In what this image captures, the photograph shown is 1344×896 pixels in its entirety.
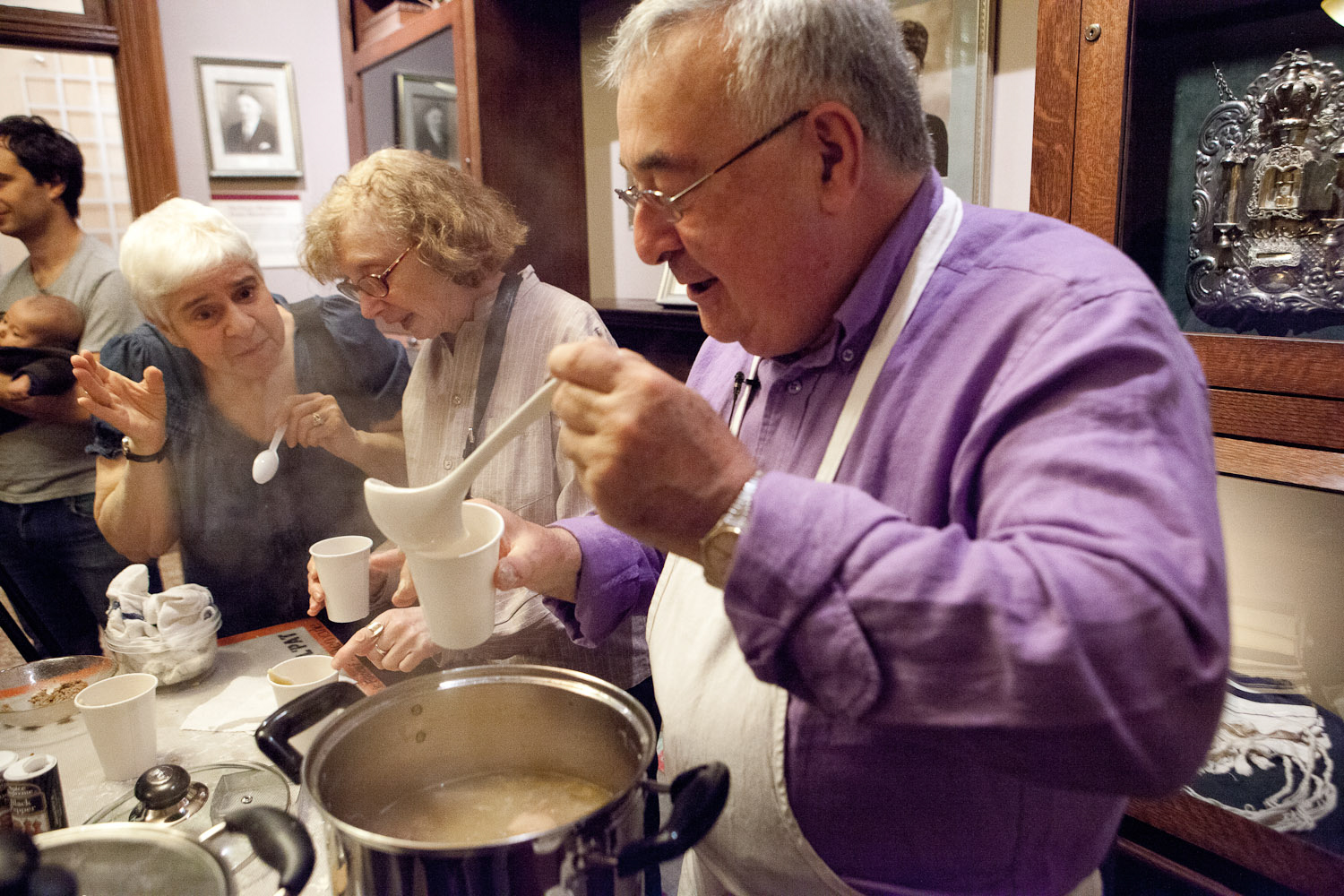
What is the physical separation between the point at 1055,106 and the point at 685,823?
127cm

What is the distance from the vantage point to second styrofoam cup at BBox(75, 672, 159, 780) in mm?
1330

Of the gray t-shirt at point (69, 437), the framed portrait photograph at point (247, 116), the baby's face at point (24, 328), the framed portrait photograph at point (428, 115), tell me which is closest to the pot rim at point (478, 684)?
the framed portrait photograph at point (428, 115)

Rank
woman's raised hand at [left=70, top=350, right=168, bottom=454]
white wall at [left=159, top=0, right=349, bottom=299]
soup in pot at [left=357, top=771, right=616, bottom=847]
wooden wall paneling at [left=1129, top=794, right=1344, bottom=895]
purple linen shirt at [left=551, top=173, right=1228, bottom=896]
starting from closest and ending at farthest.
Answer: purple linen shirt at [left=551, top=173, right=1228, bottom=896], soup in pot at [left=357, top=771, right=616, bottom=847], wooden wall paneling at [left=1129, top=794, right=1344, bottom=895], woman's raised hand at [left=70, top=350, right=168, bottom=454], white wall at [left=159, top=0, right=349, bottom=299]

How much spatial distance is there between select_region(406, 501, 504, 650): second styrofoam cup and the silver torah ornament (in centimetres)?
118

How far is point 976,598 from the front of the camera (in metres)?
0.60

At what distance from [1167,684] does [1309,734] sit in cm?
111

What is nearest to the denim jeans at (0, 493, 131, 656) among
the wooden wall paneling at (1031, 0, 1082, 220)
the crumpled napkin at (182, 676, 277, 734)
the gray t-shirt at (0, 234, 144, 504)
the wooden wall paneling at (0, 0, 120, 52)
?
the gray t-shirt at (0, 234, 144, 504)

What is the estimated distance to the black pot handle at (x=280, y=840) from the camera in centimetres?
69

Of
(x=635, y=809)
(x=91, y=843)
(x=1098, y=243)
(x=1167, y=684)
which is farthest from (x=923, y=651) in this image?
(x=91, y=843)

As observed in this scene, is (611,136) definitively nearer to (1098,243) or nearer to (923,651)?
(1098,243)

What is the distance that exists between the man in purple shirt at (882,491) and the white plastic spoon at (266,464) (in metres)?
1.26

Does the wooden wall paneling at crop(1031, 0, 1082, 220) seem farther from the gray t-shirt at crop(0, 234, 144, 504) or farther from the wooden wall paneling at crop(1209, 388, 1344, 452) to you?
the gray t-shirt at crop(0, 234, 144, 504)

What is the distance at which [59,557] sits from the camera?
9.52ft

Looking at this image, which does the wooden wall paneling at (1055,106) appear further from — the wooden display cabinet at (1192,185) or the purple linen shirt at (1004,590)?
the purple linen shirt at (1004,590)
